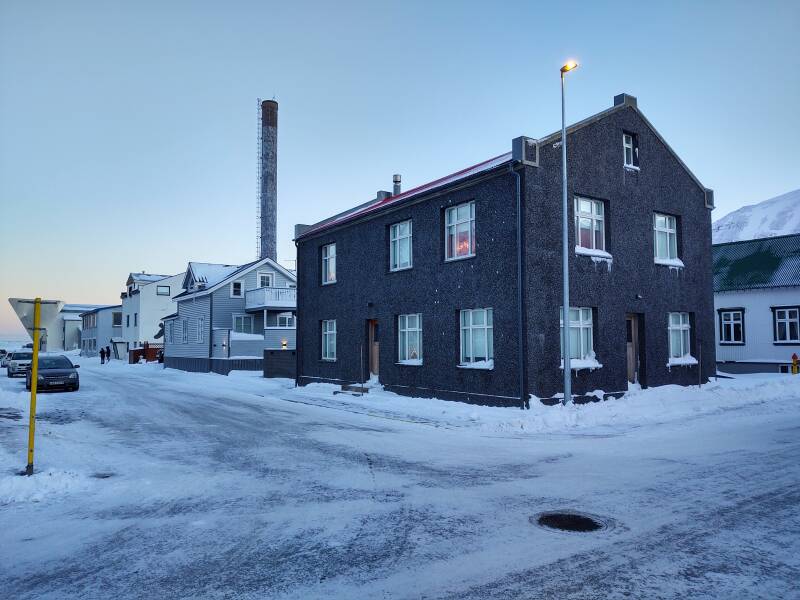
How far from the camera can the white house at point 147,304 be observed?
A: 60.2 metres

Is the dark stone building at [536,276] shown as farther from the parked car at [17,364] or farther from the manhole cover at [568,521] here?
the parked car at [17,364]

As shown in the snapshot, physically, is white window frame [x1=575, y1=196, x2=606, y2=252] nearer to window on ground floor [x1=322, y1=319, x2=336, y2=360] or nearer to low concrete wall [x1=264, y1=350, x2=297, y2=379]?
window on ground floor [x1=322, y1=319, x2=336, y2=360]

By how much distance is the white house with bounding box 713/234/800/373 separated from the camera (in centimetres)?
2906

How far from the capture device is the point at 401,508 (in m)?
6.92

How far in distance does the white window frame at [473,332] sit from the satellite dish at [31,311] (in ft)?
38.7

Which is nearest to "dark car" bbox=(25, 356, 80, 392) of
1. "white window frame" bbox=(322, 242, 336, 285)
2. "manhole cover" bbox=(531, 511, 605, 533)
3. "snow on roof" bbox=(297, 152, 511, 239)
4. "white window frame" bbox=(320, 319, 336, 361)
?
"white window frame" bbox=(320, 319, 336, 361)

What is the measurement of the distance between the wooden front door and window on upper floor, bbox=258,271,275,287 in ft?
68.1

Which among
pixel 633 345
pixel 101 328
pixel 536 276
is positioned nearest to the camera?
pixel 536 276

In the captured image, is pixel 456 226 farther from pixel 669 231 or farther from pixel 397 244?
pixel 669 231

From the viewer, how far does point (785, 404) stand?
17.3 m

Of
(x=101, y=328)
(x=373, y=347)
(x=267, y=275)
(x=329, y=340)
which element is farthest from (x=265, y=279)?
(x=101, y=328)

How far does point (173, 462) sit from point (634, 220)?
1649cm

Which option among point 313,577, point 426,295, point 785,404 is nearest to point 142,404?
point 426,295

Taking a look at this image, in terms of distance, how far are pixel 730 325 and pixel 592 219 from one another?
18.0 metres
